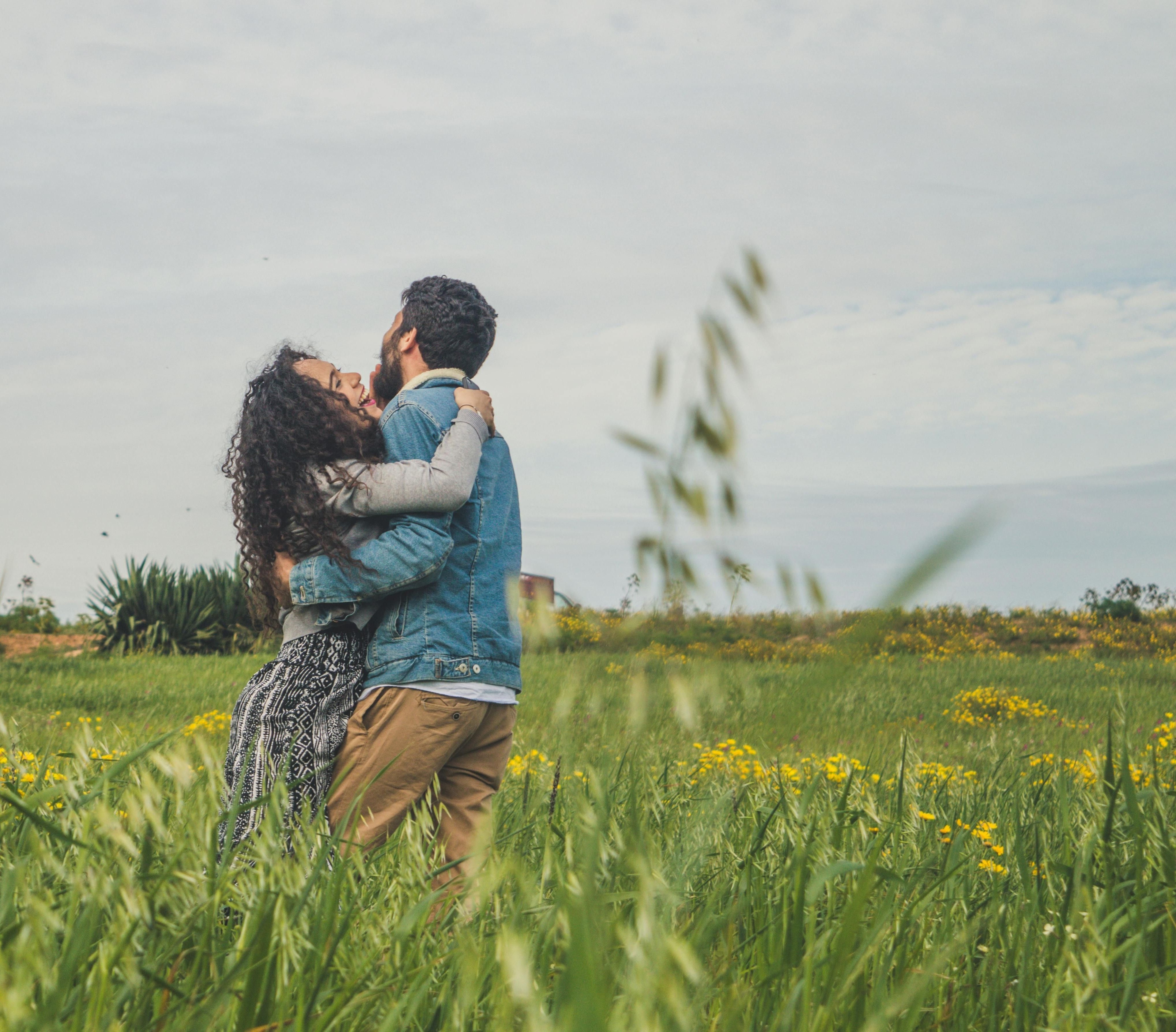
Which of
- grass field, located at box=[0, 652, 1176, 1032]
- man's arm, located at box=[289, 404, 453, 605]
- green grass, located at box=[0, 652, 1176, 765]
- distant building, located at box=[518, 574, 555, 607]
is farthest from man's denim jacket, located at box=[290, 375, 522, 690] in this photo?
distant building, located at box=[518, 574, 555, 607]

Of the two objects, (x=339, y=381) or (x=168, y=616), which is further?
(x=168, y=616)

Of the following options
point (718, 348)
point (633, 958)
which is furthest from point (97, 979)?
point (718, 348)

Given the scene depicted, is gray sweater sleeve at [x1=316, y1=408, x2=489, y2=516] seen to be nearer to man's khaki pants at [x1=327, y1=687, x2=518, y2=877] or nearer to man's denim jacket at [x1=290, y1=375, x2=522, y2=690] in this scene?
man's denim jacket at [x1=290, y1=375, x2=522, y2=690]

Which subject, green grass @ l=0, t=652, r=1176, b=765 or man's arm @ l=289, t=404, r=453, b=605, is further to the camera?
man's arm @ l=289, t=404, r=453, b=605

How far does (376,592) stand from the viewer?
2807 mm

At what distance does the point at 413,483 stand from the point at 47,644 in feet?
49.7

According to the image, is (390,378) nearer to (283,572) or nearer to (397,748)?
(283,572)

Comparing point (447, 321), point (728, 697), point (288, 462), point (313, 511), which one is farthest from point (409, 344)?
point (728, 697)

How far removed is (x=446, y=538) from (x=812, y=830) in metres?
1.34

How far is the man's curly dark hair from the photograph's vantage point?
3225 mm

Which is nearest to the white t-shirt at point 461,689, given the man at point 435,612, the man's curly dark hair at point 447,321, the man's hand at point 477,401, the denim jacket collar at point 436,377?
the man at point 435,612

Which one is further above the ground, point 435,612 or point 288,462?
point 288,462

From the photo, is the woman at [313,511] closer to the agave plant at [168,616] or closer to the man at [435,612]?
the man at [435,612]

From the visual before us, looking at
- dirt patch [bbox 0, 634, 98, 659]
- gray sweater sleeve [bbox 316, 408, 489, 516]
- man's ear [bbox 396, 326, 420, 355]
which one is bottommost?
dirt patch [bbox 0, 634, 98, 659]
